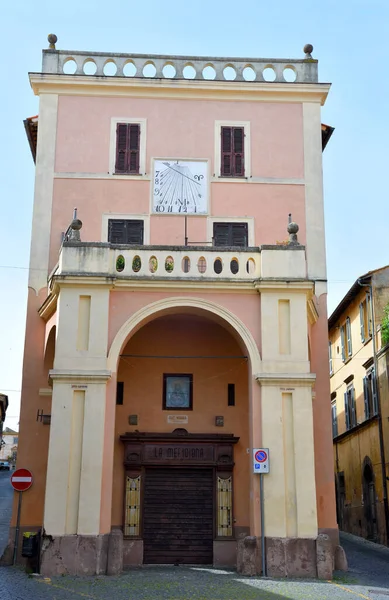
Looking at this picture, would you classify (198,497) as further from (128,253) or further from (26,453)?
(128,253)

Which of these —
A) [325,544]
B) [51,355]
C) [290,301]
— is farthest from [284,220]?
[325,544]

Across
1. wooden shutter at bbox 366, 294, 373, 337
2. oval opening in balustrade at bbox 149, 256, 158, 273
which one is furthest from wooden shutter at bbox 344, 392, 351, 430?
oval opening in balustrade at bbox 149, 256, 158, 273

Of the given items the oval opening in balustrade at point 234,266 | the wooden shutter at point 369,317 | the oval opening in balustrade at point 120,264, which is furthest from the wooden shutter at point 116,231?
the wooden shutter at point 369,317

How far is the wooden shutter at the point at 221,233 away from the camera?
807 inches

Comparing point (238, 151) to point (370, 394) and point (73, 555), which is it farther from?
point (370, 394)

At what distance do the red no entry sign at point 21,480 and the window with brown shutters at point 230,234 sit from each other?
7.47 metres

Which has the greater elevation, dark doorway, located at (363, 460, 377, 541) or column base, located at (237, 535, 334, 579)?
dark doorway, located at (363, 460, 377, 541)

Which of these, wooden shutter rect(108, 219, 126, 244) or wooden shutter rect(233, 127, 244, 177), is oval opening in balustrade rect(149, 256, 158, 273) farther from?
wooden shutter rect(233, 127, 244, 177)

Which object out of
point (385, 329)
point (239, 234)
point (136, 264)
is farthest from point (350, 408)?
point (136, 264)

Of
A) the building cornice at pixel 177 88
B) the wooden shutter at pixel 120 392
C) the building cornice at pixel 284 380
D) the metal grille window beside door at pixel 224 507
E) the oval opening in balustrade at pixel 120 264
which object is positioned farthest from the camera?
the building cornice at pixel 177 88

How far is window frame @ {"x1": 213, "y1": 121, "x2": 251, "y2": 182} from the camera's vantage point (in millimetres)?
21000

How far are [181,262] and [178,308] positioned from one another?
102 centimetres

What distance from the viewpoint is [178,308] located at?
17.3 meters

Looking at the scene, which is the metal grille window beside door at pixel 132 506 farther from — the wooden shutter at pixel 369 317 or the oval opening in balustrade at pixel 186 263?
the wooden shutter at pixel 369 317
